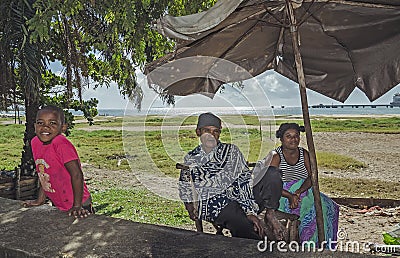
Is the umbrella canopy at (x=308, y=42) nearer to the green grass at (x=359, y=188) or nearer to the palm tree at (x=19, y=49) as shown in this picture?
the palm tree at (x=19, y=49)

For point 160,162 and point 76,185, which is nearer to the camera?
point 76,185

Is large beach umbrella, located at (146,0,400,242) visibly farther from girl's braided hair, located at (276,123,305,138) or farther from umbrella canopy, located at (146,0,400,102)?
girl's braided hair, located at (276,123,305,138)

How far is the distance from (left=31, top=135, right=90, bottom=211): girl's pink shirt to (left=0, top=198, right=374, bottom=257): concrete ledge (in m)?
0.34

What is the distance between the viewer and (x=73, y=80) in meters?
6.85

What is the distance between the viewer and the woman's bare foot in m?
2.69

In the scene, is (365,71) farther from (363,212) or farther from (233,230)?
(363,212)

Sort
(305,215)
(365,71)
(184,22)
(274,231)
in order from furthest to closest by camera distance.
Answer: (365,71), (305,215), (274,231), (184,22)

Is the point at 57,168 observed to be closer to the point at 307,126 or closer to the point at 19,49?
the point at 307,126

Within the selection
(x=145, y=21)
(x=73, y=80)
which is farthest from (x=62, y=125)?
(x=73, y=80)

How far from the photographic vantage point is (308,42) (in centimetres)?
418

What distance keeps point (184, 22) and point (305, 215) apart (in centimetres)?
181

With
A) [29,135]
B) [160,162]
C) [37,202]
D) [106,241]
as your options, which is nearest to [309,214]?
[106,241]

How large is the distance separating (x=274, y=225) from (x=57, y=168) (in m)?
1.57

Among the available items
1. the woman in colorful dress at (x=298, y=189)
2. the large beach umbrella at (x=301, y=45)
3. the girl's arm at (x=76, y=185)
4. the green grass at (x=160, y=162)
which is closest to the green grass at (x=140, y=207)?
the green grass at (x=160, y=162)
